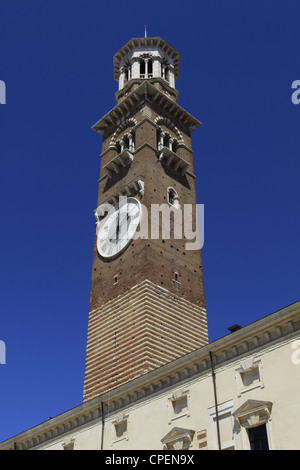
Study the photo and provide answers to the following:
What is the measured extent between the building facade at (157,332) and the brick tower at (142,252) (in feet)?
0.25

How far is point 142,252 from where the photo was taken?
30.8 metres

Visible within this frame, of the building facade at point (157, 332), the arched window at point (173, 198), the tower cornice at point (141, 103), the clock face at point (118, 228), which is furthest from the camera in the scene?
the tower cornice at point (141, 103)

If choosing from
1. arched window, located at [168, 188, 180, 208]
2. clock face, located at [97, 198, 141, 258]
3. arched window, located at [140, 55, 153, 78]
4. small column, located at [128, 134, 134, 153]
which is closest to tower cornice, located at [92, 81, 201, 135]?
small column, located at [128, 134, 134, 153]

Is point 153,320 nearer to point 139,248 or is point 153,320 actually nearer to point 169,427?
point 139,248

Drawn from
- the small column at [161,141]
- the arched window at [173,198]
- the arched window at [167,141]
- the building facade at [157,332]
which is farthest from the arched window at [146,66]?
the arched window at [173,198]

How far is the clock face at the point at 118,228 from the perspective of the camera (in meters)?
32.8

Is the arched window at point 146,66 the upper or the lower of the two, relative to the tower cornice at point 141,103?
upper

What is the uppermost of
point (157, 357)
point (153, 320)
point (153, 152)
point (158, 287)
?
point (153, 152)

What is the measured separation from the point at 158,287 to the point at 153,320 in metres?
2.17

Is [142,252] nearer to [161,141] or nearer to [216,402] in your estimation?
[161,141]

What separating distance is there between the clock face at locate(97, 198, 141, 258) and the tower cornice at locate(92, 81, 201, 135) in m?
8.42

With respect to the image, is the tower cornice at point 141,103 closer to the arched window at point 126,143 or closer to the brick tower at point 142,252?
the brick tower at point 142,252

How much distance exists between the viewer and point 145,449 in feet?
64.5

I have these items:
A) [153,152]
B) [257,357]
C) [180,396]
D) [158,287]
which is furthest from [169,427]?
[153,152]
